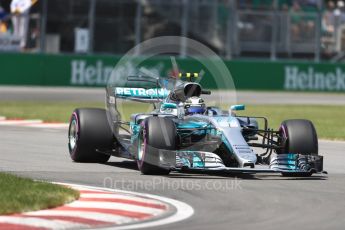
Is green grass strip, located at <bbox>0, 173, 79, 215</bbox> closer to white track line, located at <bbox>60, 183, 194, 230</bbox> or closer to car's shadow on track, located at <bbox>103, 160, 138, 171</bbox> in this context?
white track line, located at <bbox>60, 183, 194, 230</bbox>

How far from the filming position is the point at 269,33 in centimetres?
4372

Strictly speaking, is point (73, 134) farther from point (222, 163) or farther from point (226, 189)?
point (226, 189)

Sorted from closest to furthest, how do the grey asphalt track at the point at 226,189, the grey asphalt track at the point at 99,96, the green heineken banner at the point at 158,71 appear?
the grey asphalt track at the point at 226,189, the grey asphalt track at the point at 99,96, the green heineken banner at the point at 158,71

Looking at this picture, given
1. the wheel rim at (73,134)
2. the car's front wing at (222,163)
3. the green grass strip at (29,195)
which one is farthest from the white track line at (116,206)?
the wheel rim at (73,134)

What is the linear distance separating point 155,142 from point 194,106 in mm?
1368

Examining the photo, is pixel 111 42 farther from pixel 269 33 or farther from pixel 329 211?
pixel 329 211

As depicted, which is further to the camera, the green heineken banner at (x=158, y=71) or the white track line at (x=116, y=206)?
the green heineken banner at (x=158, y=71)

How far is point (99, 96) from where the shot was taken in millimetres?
35656

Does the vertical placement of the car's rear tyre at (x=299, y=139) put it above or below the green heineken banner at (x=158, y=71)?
below

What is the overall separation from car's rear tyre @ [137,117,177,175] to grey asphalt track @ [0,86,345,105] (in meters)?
19.8

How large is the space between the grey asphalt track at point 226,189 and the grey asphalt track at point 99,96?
1703 centimetres

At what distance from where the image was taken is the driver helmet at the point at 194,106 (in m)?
14.4

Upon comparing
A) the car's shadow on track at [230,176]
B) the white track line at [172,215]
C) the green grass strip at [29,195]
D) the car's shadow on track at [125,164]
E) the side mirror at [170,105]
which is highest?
the side mirror at [170,105]

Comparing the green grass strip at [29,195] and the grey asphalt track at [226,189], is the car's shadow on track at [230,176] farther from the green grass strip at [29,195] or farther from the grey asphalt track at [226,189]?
the green grass strip at [29,195]
